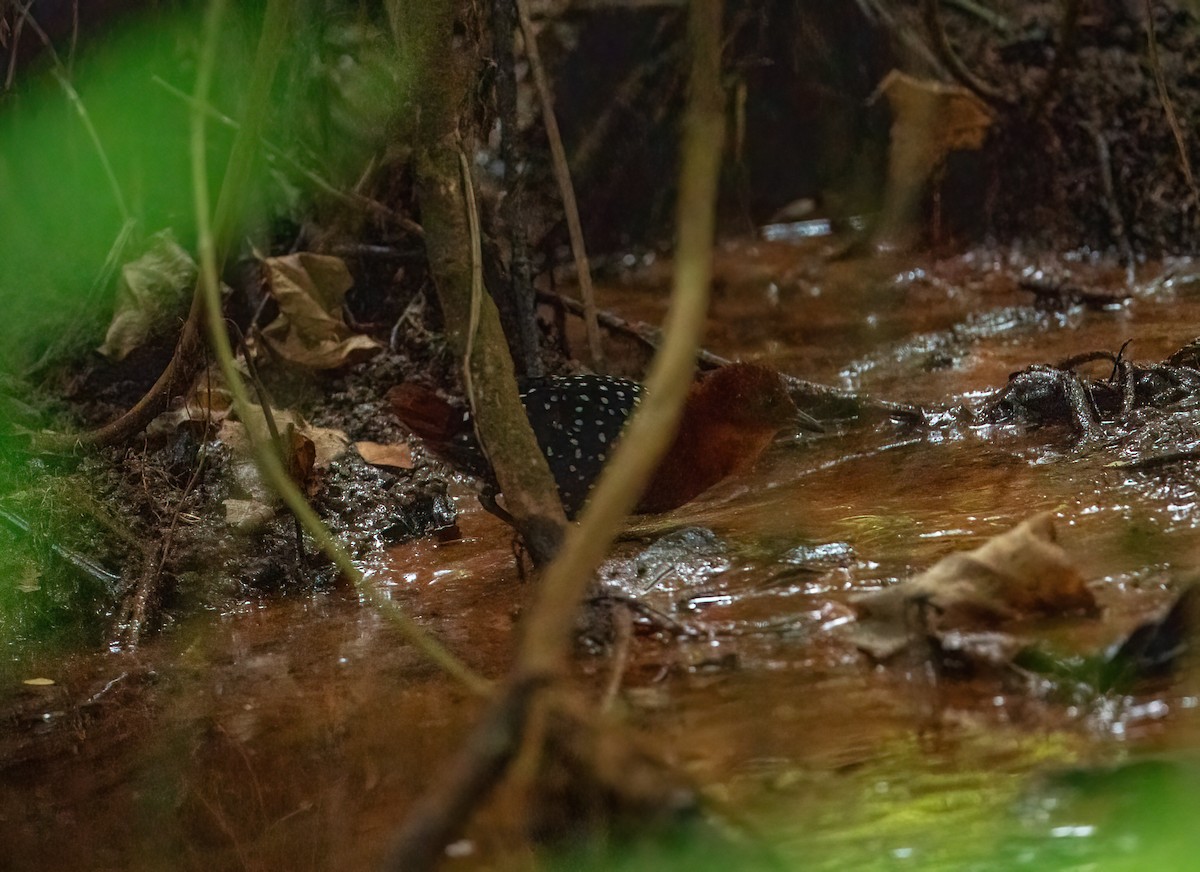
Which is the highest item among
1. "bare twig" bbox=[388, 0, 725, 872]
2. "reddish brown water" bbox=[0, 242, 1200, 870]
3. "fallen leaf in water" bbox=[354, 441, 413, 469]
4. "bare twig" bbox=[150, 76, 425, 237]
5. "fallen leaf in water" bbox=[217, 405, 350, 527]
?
"bare twig" bbox=[150, 76, 425, 237]

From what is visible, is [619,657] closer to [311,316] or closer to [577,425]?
[577,425]

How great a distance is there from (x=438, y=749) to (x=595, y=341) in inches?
95.1

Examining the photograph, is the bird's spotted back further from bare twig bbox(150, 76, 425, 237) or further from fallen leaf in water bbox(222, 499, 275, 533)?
bare twig bbox(150, 76, 425, 237)

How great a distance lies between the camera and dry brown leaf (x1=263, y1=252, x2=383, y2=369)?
4070mm

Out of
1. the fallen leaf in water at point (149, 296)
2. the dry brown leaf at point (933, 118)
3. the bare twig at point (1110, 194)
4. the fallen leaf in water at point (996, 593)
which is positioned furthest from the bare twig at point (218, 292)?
the bare twig at point (1110, 194)

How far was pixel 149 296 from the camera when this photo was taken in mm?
4242

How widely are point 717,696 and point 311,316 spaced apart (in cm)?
267

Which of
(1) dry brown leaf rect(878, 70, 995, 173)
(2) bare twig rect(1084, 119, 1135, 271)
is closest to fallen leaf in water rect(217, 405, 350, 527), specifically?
(1) dry brown leaf rect(878, 70, 995, 173)

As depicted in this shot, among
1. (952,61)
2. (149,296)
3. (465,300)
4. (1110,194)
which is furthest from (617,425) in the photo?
(1110,194)

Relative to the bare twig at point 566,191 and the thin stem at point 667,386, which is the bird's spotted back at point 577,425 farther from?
the thin stem at point 667,386

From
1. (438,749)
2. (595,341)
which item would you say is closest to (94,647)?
(438,749)

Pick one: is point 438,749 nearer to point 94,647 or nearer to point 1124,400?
point 94,647

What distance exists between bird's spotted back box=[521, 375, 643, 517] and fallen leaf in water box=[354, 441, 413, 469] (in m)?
0.68

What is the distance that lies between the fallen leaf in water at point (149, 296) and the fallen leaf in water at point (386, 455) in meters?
0.98
